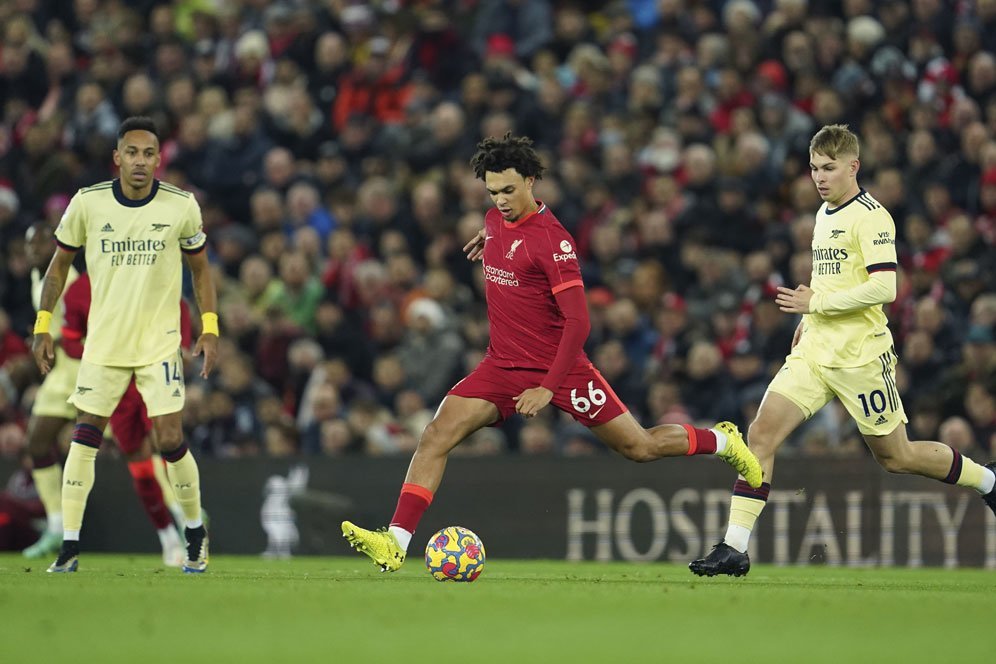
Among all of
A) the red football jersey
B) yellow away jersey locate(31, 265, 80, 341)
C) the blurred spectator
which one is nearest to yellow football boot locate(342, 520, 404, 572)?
the red football jersey

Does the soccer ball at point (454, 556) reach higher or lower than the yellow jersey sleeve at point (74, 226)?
lower

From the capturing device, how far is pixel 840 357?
31.8ft

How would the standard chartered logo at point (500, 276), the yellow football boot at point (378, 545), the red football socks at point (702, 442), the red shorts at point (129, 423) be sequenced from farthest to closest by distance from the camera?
the red shorts at point (129, 423) < the red football socks at point (702, 442) < the standard chartered logo at point (500, 276) < the yellow football boot at point (378, 545)

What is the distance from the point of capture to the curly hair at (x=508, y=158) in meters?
9.10

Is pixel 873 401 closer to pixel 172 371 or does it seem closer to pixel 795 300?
pixel 795 300

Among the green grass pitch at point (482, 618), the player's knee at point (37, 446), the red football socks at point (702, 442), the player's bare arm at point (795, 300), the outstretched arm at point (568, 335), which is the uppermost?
the player's bare arm at point (795, 300)

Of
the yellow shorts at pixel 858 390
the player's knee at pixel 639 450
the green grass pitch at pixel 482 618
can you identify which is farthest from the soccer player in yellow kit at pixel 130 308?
the yellow shorts at pixel 858 390

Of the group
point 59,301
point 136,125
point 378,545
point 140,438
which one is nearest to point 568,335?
point 378,545

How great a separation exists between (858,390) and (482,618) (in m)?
3.62

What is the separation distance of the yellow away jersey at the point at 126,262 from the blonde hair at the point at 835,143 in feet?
12.8

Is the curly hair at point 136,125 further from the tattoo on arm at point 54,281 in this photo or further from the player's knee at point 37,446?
the player's knee at point 37,446

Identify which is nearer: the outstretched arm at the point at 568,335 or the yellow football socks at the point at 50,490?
the outstretched arm at the point at 568,335

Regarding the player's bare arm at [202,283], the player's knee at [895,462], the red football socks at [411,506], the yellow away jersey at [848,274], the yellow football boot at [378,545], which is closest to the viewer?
the yellow football boot at [378,545]

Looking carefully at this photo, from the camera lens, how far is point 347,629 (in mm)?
6410
